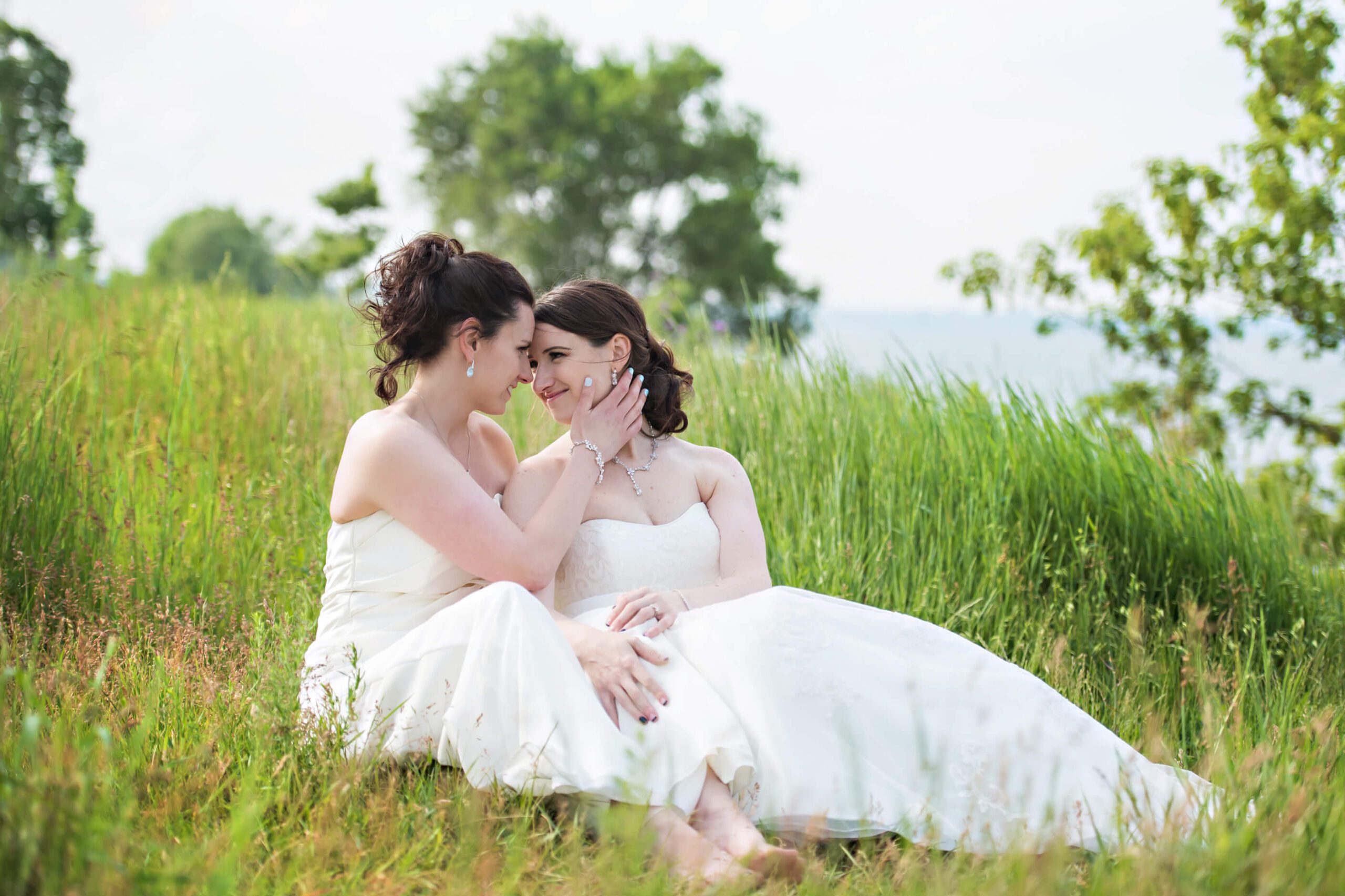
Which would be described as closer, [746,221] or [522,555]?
[522,555]

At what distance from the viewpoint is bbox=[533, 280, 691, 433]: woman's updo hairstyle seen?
3355 mm

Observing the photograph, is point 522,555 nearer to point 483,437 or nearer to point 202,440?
point 483,437

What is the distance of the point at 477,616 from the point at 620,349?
1.18 meters

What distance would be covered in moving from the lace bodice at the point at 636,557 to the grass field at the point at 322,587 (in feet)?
2.81

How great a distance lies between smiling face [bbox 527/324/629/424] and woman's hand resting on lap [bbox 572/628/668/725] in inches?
36.6

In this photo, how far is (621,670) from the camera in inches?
107

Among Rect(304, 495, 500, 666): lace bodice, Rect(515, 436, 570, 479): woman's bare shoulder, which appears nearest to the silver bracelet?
Rect(515, 436, 570, 479): woman's bare shoulder

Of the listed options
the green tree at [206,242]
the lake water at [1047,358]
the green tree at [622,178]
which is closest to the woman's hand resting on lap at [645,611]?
the lake water at [1047,358]

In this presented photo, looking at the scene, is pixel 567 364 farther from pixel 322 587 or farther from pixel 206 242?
pixel 206 242

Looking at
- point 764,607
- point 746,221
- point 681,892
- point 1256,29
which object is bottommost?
point 681,892

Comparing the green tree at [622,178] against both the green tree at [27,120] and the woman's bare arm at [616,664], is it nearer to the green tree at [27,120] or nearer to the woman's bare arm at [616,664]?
the green tree at [27,120]

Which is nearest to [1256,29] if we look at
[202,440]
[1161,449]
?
[1161,449]

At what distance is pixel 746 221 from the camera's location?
97.9ft

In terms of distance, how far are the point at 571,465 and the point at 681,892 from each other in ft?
4.65
